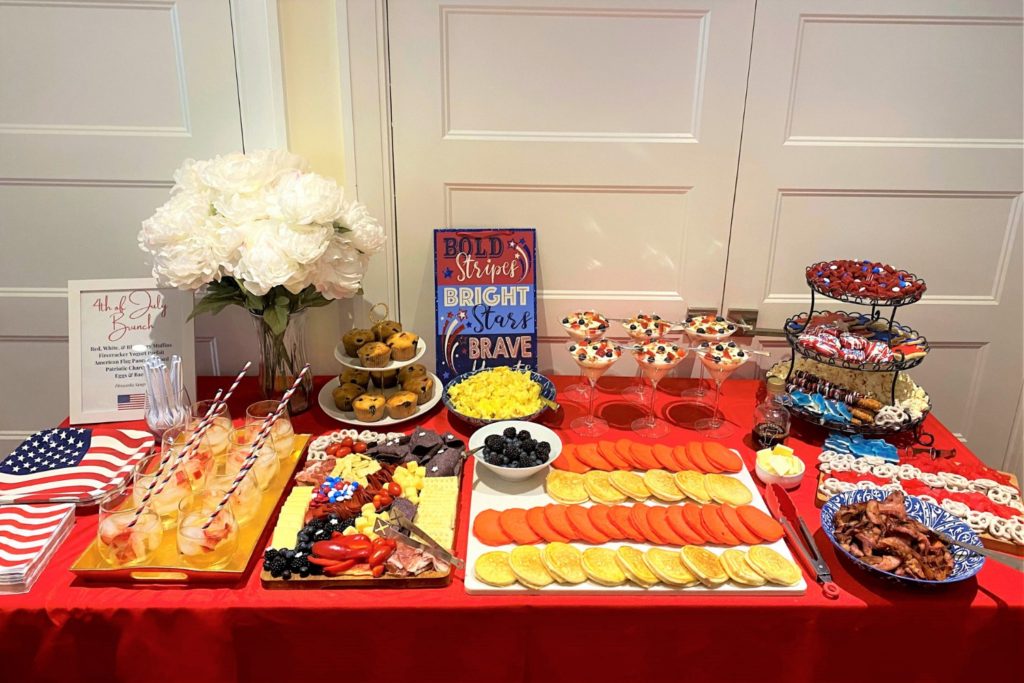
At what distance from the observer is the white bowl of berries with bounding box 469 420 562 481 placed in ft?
5.71

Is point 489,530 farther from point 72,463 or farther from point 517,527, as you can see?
point 72,463

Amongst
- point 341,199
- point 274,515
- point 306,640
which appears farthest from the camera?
point 341,199

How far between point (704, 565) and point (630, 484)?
303 millimetres

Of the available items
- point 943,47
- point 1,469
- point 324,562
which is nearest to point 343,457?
point 324,562

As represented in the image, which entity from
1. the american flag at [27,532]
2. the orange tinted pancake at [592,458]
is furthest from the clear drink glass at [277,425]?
the orange tinted pancake at [592,458]

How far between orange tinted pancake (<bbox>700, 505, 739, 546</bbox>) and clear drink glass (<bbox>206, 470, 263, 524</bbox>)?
1.05 meters

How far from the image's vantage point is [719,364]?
196 centimetres

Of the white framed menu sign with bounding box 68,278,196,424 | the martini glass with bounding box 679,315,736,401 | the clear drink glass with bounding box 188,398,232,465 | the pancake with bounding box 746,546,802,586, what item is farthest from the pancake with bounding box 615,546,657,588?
the white framed menu sign with bounding box 68,278,196,424

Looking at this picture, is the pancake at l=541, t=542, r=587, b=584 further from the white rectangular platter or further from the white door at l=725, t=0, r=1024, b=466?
the white door at l=725, t=0, r=1024, b=466

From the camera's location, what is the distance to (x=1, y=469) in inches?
68.6

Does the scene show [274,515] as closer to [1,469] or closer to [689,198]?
[1,469]

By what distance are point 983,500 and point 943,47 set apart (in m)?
1.33

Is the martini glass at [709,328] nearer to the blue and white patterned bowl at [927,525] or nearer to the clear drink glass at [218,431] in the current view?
the blue and white patterned bowl at [927,525]

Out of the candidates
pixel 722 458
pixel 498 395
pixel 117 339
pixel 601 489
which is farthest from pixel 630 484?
pixel 117 339
